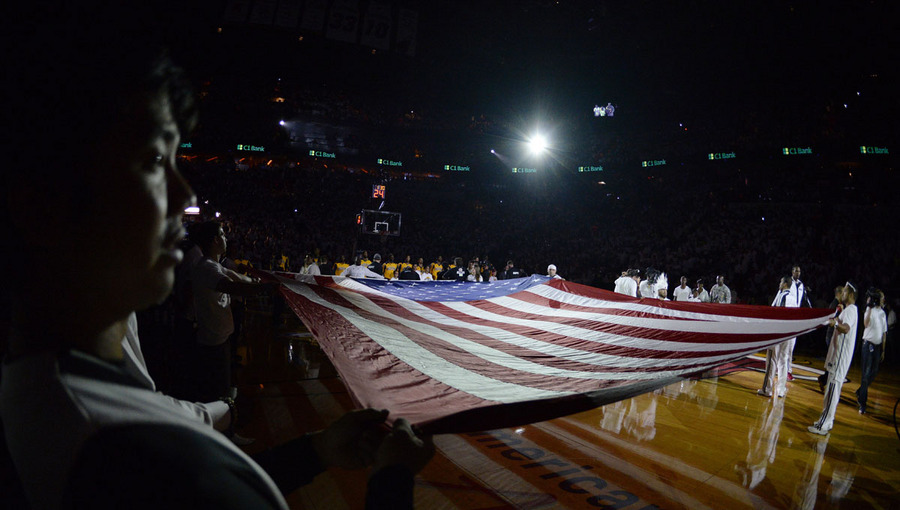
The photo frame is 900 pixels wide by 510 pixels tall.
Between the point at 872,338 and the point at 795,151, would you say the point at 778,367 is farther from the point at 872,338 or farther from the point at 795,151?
the point at 795,151

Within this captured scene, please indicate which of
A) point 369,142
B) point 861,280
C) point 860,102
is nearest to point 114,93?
point 861,280

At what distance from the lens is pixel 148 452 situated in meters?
0.42

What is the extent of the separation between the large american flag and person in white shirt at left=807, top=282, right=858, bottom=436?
80.5 inches

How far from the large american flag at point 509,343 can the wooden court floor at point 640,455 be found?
1.10 m

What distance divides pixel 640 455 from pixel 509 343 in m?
1.91

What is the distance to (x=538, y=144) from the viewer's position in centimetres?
2636

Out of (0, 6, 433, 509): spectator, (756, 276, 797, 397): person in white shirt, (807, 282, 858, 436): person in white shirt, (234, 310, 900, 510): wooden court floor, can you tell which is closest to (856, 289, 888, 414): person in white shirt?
(234, 310, 900, 510): wooden court floor

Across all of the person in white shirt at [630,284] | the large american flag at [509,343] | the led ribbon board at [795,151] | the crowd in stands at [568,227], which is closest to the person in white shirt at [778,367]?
the person in white shirt at [630,284]

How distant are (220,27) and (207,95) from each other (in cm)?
724

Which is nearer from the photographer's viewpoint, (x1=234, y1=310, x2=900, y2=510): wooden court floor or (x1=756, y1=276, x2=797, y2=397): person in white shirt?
(x1=234, y1=310, x2=900, y2=510): wooden court floor

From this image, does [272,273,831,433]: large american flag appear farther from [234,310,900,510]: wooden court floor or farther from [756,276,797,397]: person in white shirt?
[756,276,797,397]: person in white shirt

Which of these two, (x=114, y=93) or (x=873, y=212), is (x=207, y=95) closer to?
(x=114, y=93)

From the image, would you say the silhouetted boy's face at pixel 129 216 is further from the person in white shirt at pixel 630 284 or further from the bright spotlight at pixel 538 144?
the bright spotlight at pixel 538 144

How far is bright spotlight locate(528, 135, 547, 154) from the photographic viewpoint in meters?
25.9
